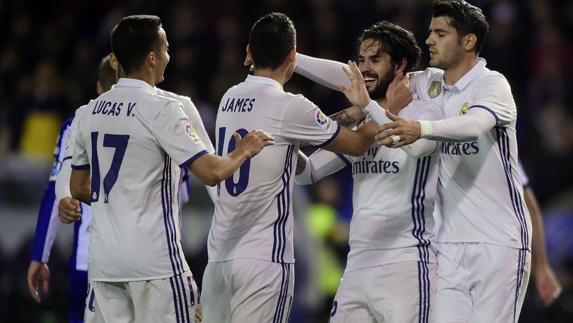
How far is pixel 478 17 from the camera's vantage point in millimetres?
7125

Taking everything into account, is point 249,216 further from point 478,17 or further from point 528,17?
point 528,17

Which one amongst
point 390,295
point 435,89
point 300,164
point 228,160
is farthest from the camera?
point 300,164

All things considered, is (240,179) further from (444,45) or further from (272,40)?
(444,45)

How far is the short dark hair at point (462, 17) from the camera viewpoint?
23.2 ft

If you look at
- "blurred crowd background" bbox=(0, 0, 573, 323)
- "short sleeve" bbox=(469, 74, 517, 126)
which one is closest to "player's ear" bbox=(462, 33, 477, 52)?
"short sleeve" bbox=(469, 74, 517, 126)

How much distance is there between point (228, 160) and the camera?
20.5 ft

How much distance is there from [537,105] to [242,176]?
7604mm

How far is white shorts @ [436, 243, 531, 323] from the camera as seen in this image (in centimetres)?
680

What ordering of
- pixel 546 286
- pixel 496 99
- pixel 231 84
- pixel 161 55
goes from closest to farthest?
pixel 161 55
pixel 496 99
pixel 546 286
pixel 231 84

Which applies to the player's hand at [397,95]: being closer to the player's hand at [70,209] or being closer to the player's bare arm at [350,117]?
the player's bare arm at [350,117]

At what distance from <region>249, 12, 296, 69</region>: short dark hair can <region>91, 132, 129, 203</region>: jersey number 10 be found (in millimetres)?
917

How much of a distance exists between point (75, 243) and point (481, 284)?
2.68 m

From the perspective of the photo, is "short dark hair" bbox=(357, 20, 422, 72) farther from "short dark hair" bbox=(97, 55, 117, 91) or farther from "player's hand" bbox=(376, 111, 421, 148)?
"short dark hair" bbox=(97, 55, 117, 91)

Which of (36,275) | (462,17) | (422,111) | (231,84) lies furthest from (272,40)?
(231,84)
